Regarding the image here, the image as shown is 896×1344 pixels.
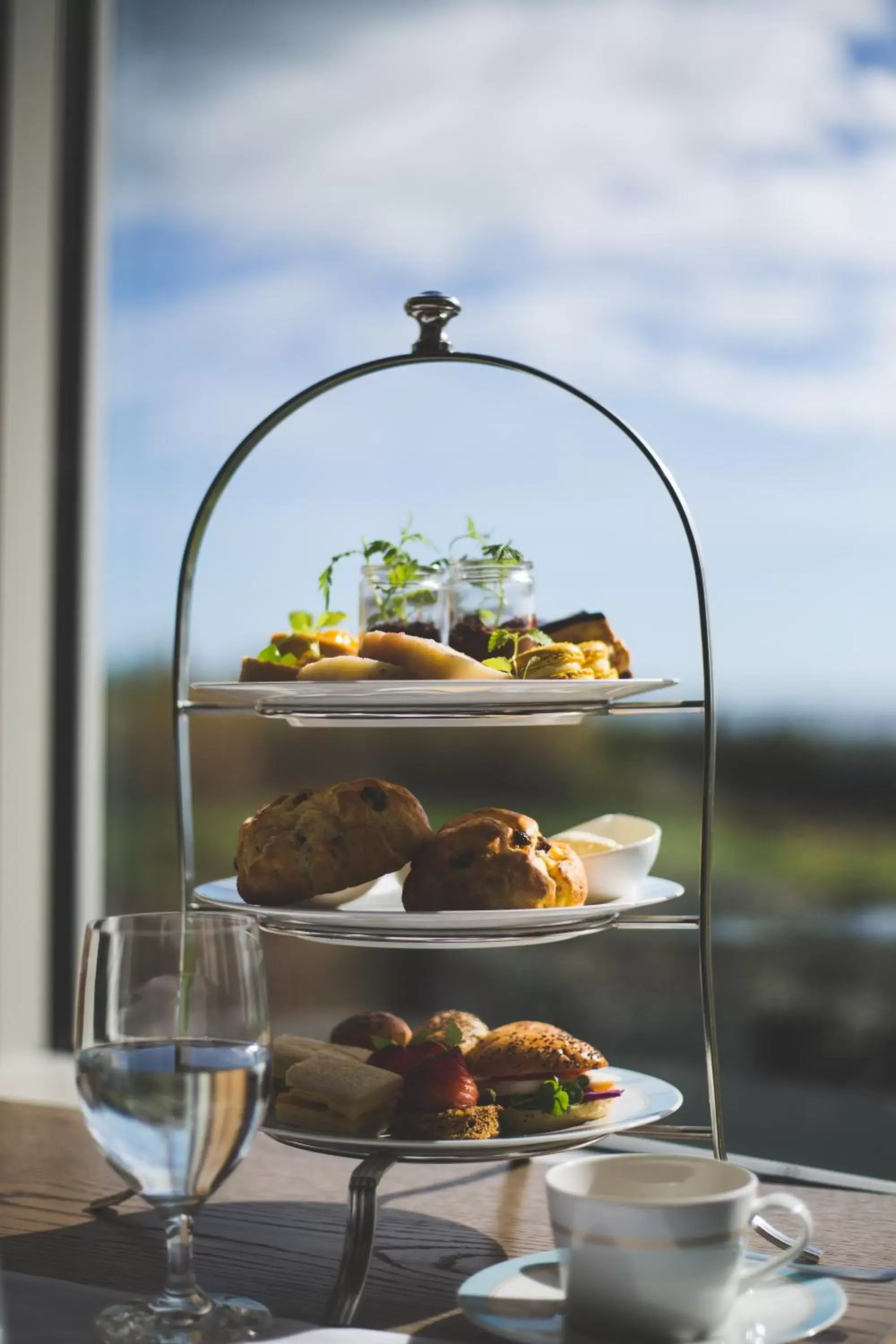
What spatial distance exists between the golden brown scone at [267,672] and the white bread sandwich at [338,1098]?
0.29 meters

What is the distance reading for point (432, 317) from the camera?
45.5 inches

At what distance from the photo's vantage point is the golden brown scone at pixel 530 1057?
1.05 m

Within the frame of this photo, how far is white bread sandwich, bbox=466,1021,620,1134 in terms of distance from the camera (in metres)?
1.03

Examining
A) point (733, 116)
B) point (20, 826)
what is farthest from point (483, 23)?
point (20, 826)

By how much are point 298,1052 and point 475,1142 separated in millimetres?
191

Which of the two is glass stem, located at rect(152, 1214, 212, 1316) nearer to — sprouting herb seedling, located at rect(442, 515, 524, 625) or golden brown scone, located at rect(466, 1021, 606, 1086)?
golden brown scone, located at rect(466, 1021, 606, 1086)

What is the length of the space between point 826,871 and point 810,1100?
31 cm

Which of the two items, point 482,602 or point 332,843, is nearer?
point 332,843

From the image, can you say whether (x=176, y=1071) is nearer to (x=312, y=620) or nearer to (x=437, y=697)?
(x=437, y=697)

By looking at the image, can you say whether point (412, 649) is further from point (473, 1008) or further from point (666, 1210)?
point (473, 1008)

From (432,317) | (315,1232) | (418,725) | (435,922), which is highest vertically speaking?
(432,317)

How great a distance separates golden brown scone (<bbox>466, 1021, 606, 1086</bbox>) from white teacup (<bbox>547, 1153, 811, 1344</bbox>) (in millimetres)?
244

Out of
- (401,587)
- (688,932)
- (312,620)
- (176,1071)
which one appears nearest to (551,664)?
(401,587)

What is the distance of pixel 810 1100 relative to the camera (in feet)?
6.36
